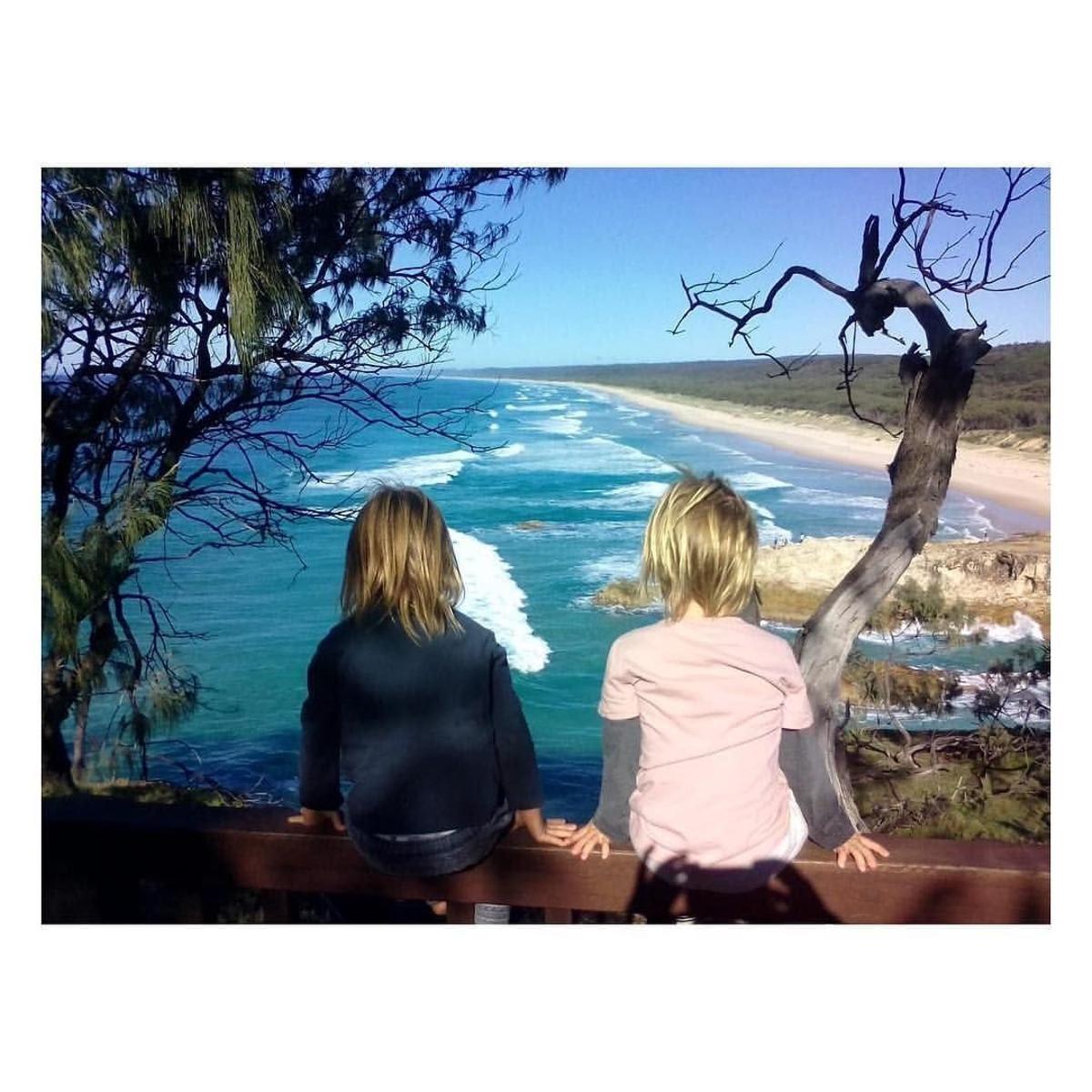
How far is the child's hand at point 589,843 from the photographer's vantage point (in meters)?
1.64

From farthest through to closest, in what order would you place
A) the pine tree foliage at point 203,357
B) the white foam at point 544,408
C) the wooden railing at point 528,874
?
the white foam at point 544,408 → the pine tree foliage at point 203,357 → the wooden railing at point 528,874

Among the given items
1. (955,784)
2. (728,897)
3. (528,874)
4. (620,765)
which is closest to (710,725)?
(620,765)

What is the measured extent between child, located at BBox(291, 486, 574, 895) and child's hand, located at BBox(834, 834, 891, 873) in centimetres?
46

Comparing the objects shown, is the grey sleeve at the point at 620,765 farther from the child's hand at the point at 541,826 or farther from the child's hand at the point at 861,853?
the child's hand at the point at 861,853

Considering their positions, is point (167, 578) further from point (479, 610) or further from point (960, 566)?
point (960, 566)

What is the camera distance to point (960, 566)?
9.04 feet

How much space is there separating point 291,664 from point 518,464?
838 mm

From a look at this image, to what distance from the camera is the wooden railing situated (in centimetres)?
Answer: 161

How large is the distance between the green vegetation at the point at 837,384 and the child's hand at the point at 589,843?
58.9 inches

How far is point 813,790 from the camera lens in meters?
1.83

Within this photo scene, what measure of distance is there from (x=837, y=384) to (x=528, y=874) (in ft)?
5.66

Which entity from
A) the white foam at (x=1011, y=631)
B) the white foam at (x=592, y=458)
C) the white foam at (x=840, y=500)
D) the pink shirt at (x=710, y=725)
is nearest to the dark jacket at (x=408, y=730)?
the pink shirt at (x=710, y=725)

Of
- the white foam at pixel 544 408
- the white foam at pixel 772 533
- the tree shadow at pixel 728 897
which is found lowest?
the tree shadow at pixel 728 897
